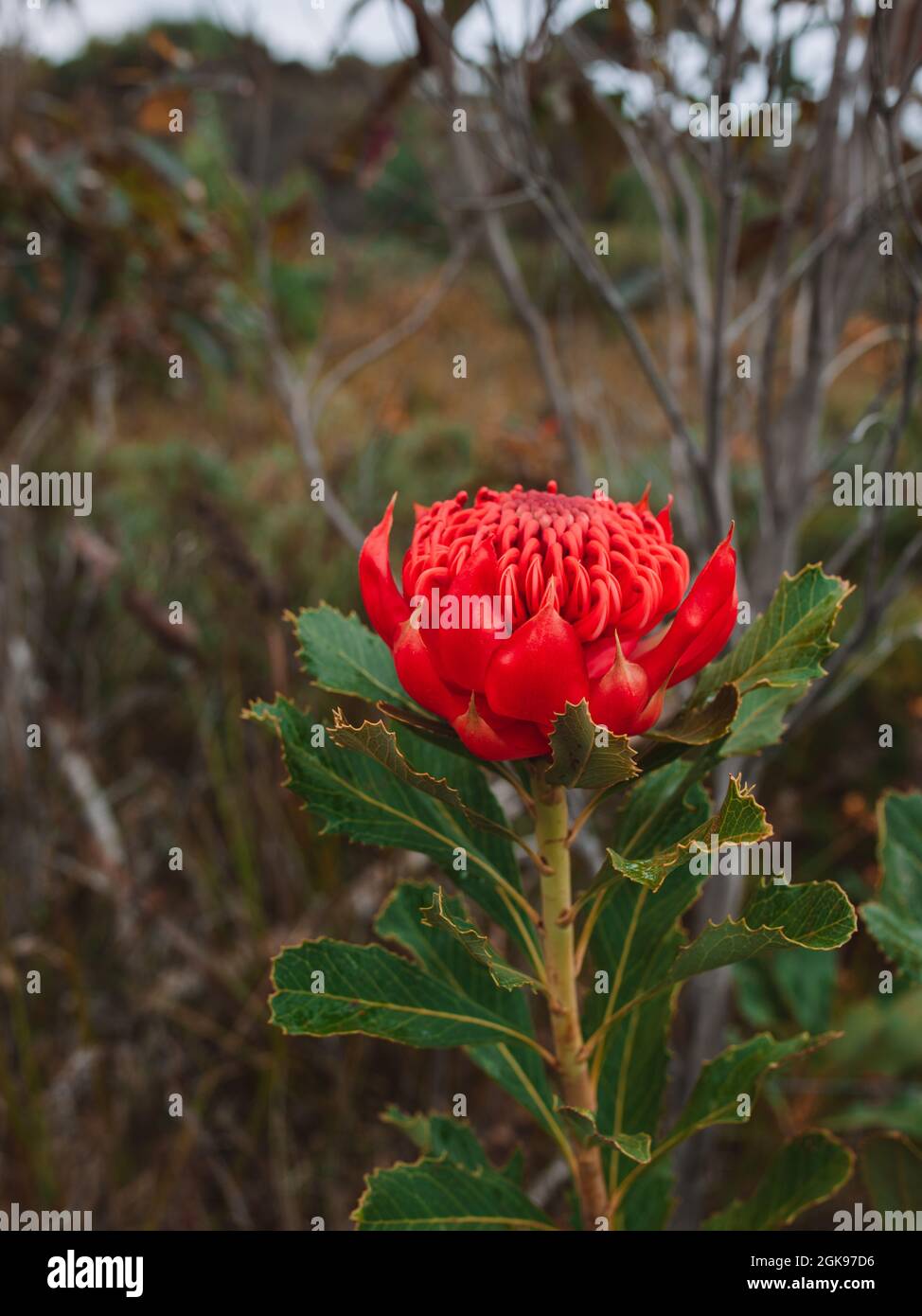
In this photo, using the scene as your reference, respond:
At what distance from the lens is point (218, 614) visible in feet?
9.82

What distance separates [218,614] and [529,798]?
2.26 meters

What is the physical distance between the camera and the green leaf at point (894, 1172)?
1134 millimetres

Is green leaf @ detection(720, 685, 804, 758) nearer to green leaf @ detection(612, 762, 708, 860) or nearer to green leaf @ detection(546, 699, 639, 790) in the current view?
green leaf @ detection(612, 762, 708, 860)

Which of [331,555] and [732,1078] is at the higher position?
[331,555]

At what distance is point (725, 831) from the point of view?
0.74 metres

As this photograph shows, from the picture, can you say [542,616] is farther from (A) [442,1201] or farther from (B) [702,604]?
(A) [442,1201]

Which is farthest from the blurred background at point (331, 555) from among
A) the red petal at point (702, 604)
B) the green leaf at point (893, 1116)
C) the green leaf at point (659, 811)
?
the red petal at point (702, 604)

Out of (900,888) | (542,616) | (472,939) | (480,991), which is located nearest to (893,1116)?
(900,888)

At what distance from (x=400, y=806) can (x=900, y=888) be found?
594 mm

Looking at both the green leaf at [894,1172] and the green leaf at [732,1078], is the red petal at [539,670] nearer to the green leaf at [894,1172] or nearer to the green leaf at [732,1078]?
the green leaf at [732,1078]

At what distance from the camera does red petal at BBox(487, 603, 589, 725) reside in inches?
28.7

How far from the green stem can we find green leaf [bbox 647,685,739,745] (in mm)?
107
